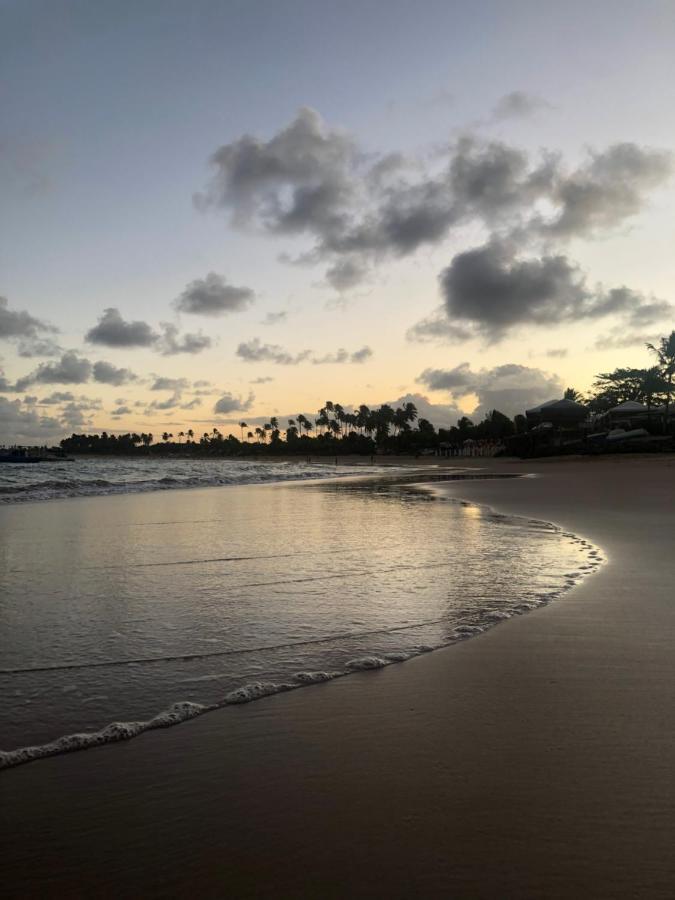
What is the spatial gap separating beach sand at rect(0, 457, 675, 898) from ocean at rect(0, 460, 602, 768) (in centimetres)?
38

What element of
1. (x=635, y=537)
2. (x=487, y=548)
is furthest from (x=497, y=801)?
(x=635, y=537)

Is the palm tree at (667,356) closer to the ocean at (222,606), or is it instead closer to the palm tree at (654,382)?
the palm tree at (654,382)

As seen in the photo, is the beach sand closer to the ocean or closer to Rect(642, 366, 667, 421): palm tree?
the ocean

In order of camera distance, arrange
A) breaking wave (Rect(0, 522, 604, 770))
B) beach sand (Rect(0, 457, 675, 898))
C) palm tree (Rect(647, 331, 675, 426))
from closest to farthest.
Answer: beach sand (Rect(0, 457, 675, 898)) → breaking wave (Rect(0, 522, 604, 770)) → palm tree (Rect(647, 331, 675, 426))

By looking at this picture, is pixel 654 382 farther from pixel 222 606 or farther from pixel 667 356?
pixel 222 606

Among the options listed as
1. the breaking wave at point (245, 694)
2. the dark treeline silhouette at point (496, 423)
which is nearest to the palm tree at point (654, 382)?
the dark treeline silhouette at point (496, 423)

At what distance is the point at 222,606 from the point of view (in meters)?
6.07

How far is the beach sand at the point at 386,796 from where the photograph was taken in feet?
7.07

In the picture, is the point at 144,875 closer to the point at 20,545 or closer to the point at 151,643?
the point at 151,643

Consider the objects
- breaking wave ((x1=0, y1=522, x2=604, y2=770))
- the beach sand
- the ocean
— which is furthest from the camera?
the ocean

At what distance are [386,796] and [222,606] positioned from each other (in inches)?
145

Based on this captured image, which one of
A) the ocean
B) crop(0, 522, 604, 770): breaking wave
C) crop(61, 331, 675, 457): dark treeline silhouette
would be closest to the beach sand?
crop(0, 522, 604, 770): breaking wave

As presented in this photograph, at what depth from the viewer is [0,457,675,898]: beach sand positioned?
2.16 meters

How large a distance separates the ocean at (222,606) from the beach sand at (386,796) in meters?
0.38
